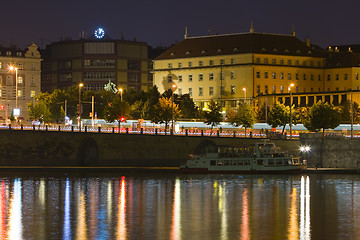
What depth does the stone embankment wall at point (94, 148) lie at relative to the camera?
5625 inches

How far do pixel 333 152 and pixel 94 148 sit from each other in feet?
126

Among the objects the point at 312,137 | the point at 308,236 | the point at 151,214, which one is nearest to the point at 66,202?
the point at 151,214

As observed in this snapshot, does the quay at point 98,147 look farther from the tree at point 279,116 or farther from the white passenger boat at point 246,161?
the tree at point 279,116

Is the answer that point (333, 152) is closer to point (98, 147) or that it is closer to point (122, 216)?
point (98, 147)

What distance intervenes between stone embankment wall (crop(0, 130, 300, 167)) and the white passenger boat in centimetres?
1291

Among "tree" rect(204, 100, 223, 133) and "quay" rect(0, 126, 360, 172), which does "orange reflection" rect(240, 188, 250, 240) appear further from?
"tree" rect(204, 100, 223, 133)

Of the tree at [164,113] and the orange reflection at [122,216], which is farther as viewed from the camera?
the tree at [164,113]

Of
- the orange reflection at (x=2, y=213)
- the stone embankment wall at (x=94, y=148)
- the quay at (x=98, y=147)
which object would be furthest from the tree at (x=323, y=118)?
the orange reflection at (x=2, y=213)

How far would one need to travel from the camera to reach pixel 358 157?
423ft

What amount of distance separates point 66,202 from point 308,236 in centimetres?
3077

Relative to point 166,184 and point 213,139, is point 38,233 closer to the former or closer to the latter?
point 166,184

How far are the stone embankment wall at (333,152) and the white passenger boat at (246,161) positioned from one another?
130 inches

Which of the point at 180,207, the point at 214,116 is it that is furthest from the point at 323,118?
the point at 180,207

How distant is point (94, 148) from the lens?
14600 cm
